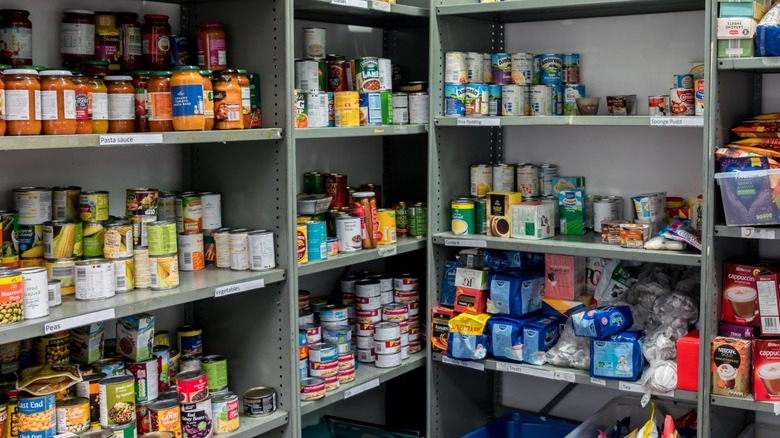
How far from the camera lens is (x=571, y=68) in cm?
369

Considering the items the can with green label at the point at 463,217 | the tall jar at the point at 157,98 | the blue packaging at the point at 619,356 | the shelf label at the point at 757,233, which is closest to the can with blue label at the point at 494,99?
the can with green label at the point at 463,217

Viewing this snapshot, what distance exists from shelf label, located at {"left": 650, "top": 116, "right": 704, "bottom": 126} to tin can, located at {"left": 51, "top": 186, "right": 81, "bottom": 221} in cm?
196

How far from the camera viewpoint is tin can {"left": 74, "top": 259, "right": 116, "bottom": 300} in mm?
2492

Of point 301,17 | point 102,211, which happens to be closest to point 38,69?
point 102,211

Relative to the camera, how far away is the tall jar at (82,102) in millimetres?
2373

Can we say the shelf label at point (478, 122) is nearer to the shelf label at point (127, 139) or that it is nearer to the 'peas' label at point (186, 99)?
the 'peas' label at point (186, 99)

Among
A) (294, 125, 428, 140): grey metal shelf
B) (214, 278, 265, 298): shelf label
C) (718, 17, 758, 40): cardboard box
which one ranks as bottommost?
(214, 278, 265, 298): shelf label

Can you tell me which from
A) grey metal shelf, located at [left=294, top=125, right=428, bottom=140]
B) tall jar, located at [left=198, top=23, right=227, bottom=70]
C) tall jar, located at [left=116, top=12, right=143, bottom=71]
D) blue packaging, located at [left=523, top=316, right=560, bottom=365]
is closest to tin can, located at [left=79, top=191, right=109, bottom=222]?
tall jar, located at [left=116, top=12, right=143, bottom=71]

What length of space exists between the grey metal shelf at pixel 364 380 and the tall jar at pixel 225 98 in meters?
1.06

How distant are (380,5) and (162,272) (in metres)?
1.40

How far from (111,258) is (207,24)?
2.71 feet

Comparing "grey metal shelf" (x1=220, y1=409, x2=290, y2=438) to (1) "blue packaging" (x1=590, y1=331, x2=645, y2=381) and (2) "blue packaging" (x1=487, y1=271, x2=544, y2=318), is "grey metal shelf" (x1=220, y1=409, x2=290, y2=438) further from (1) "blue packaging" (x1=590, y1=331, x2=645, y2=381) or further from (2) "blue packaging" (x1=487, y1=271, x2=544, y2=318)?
(1) "blue packaging" (x1=590, y1=331, x2=645, y2=381)

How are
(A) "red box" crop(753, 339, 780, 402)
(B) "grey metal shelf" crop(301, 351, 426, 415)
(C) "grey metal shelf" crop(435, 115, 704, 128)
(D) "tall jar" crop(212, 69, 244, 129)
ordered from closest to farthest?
1. (D) "tall jar" crop(212, 69, 244, 129)
2. (A) "red box" crop(753, 339, 780, 402)
3. (C) "grey metal shelf" crop(435, 115, 704, 128)
4. (B) "grey metal shelf" crop(301, 351, 426, 415)

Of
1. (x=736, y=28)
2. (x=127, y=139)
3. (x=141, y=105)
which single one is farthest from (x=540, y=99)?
(x=127, y=139)
